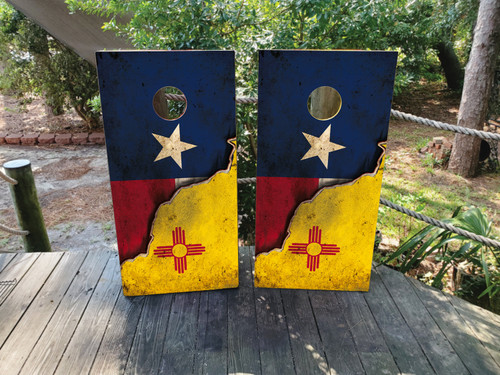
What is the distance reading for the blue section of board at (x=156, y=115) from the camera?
1.65 m

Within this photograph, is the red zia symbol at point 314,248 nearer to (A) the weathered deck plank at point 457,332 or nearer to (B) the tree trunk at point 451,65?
(A) the weathered deck plank at point 457,332

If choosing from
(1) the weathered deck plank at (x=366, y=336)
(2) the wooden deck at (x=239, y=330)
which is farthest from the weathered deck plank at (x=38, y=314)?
(1) the weathered deck plank at (x=366, y=336)

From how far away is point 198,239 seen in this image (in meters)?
1.89

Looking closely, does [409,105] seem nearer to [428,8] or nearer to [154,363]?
[428,8]

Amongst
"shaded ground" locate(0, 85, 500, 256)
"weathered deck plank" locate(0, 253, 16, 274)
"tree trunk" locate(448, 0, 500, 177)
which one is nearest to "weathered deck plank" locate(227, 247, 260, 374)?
"weathered deck plank" locate(0, 253, 16, 274)

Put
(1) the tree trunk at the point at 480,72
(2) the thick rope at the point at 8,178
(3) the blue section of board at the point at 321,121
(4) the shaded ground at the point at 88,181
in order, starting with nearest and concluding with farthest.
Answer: (3) the blue section of board at the point at 321,121, (2) the thick rope at the point at 8,178, (4) the shaded ground at the point at 88,181, (1) the tree trunk at the point at 480,72

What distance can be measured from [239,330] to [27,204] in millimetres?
1656

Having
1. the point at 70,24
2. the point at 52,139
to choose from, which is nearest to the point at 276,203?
the point at 70,24

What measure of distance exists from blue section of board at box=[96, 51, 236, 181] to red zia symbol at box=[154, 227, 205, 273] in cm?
28

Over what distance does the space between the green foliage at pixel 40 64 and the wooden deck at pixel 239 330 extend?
5.64 m

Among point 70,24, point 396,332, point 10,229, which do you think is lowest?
point 396,332

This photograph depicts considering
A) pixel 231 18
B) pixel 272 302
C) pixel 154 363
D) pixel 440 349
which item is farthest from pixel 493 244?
pixel 231 18

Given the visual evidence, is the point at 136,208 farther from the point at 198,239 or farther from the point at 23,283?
the point at 23,283

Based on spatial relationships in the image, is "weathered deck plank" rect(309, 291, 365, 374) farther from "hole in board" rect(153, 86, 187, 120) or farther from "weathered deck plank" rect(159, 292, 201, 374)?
"hole in board" rect(153, 86, 187, 120)
